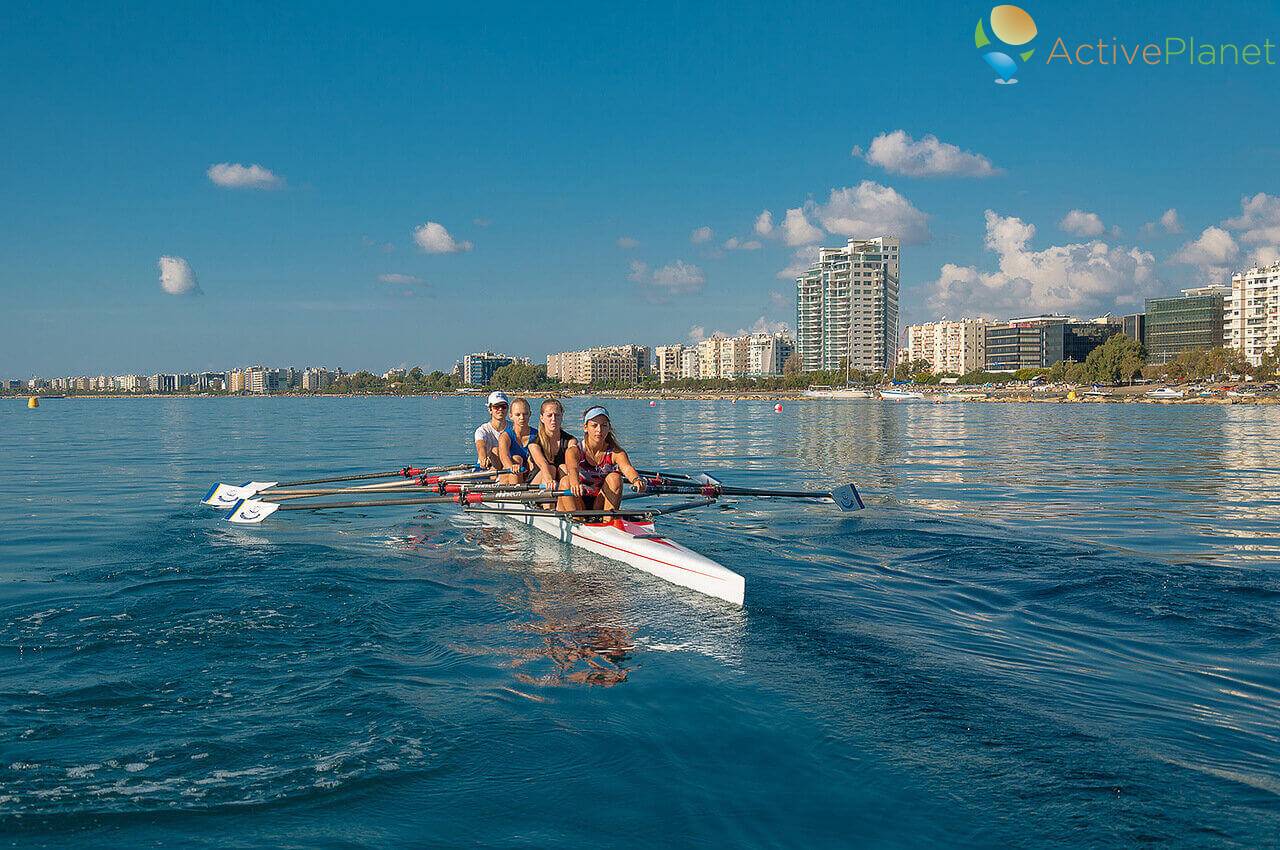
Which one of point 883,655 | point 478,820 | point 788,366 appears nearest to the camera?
point 478,820

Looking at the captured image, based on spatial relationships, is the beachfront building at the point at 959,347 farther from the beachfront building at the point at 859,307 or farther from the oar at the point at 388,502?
the oar at the point at 388,502

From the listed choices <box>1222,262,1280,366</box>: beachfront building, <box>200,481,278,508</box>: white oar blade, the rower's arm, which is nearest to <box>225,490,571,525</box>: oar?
the rower's arm

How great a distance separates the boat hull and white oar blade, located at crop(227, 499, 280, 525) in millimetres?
3972

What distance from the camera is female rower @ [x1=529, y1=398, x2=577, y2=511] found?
10.6 meters

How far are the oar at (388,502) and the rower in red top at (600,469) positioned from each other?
0.75ft

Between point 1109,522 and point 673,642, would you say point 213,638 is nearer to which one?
point 673,642

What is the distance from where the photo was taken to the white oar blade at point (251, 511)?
11.8 meters

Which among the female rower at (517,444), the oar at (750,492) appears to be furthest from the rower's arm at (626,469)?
the female rower at (517,444)

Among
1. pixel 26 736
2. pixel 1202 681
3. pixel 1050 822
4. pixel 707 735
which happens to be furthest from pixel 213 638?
pixel 1202 681

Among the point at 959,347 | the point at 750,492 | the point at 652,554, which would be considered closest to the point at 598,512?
the point at 652,554

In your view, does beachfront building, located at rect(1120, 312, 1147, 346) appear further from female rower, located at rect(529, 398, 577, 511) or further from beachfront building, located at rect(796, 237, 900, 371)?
female rower, located at rect(529, 398, 577, 511)

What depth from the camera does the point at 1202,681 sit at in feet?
18.4

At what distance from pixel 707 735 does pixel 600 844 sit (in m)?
1.28

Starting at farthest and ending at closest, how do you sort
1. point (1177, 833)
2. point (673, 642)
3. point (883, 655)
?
point (673, 642), point (883, 655), point (1177, 833)
